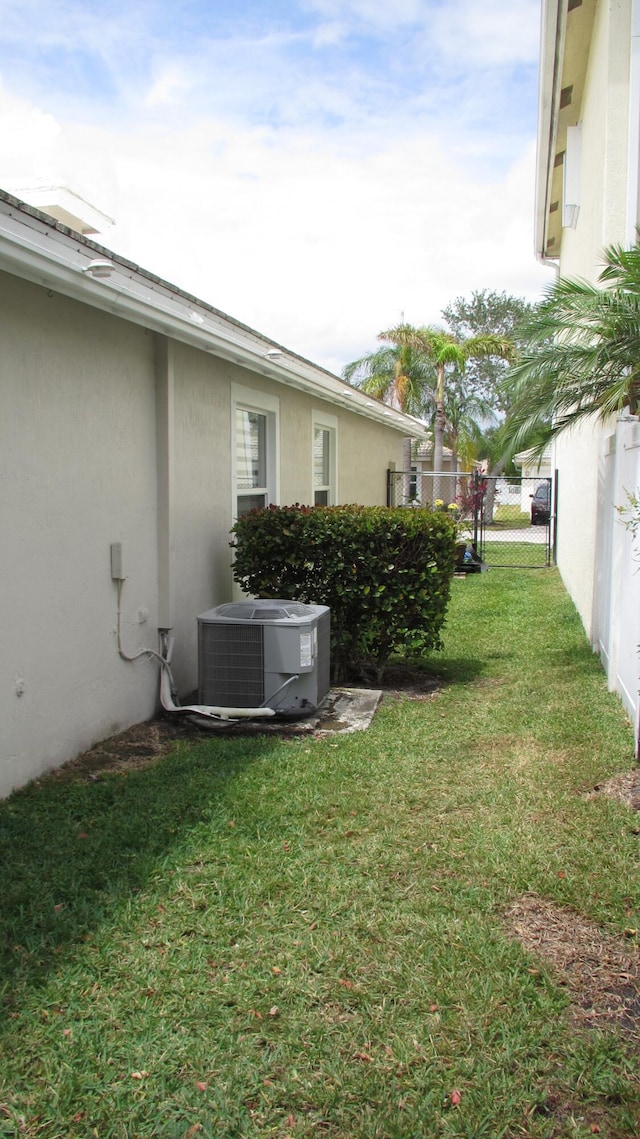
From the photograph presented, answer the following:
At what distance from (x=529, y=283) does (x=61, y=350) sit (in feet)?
174

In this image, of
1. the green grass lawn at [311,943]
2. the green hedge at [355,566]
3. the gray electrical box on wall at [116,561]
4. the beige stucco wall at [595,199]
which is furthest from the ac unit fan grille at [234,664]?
the beige stucco wall at [595,199]

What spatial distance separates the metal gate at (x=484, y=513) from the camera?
56.0ft

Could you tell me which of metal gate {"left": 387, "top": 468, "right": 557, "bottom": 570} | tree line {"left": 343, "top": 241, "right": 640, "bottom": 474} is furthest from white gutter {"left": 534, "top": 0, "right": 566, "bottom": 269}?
metal gate {"left": 387, "top": 468, "right": 557, "bottom": 570}

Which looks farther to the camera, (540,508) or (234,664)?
(540,508)

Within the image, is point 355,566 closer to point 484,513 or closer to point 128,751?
point 128,751

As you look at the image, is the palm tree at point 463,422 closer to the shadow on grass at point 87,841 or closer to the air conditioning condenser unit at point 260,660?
the air conditioning condenser unit at point 260,660

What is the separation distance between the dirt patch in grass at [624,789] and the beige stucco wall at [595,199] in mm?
4044

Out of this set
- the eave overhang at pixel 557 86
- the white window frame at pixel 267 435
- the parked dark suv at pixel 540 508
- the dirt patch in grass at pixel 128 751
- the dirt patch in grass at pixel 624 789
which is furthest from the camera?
the parked dark suv at pixel 540 508

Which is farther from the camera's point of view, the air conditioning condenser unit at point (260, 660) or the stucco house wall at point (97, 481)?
the air conditioning condenser unit at point (260, 660)

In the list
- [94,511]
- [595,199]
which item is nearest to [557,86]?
[595,199]

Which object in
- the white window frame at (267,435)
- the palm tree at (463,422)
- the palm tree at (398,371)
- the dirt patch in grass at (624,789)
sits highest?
the palm tree at (398,371)

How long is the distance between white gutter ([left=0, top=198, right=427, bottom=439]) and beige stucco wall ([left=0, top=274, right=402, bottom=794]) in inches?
10.3

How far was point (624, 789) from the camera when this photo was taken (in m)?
4.82

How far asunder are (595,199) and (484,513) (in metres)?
19.4
